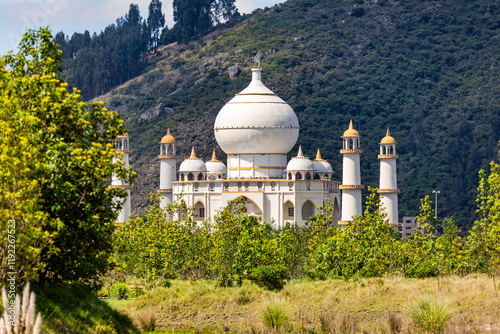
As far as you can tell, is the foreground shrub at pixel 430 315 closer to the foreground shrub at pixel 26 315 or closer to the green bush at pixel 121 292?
the green bush at pixel 121 292

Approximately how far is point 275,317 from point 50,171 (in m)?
8.66

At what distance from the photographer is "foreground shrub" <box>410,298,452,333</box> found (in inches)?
853

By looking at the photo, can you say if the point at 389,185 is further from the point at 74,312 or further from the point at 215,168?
the point at 74,312

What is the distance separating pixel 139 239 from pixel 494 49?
59.7 metres

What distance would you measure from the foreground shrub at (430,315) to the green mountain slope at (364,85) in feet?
137

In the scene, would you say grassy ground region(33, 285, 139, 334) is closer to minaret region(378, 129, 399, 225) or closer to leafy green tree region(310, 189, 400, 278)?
leafy green tree region(310, 189, 400, 278)

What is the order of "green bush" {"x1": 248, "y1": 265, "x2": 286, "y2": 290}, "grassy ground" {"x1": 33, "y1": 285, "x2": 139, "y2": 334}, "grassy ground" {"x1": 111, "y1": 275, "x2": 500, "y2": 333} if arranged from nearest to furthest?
1. "grassy ground" {"x1": 33, "y1": 285, "x2": 139, "y2": 334}
2. "grassy ground" {"x1": 111, "y1": 275, "x2": 500, "y2": 333}
3. "green bush" {"x1": 248, "y1": 265, "x2": 286, "y2": 290}

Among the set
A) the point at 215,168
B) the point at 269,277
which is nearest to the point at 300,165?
the point at 215,168

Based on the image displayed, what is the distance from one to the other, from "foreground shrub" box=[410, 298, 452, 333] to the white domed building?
1072 inches

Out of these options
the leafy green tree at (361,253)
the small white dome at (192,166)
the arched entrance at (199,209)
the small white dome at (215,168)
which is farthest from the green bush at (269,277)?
the small white dome at (215,168)

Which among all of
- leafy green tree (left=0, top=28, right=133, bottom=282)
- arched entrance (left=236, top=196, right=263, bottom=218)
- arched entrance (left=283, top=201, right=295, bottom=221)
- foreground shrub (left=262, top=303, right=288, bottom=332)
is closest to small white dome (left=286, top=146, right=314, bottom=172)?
arched entrance (left=283, top=201, right=295, bottom=221)

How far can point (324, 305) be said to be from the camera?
85.9 ft

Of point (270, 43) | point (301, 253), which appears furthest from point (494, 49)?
point (301, 253)

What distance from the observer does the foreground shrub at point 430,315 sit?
2167cm
